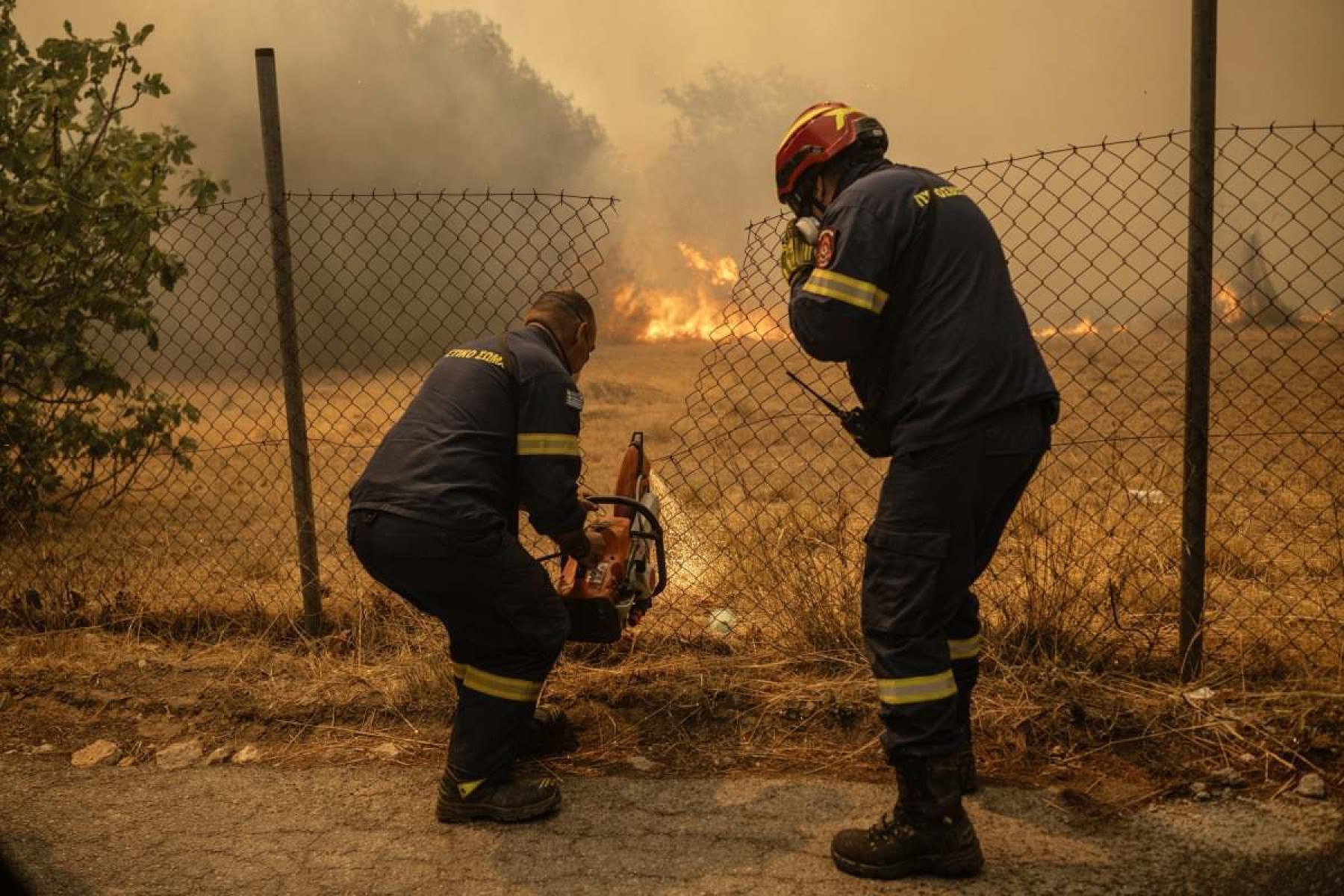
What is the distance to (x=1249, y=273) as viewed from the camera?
1783 cm

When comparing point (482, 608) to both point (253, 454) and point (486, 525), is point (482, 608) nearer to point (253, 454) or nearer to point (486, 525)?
point (486, 525)

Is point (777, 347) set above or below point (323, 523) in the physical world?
above

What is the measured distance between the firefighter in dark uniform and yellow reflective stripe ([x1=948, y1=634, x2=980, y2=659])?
0.35 m

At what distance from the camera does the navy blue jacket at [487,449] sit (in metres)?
3.53

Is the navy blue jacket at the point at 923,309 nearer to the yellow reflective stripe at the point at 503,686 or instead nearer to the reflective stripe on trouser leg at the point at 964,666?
the reflective stripe on trouser leg at the point at 964,666

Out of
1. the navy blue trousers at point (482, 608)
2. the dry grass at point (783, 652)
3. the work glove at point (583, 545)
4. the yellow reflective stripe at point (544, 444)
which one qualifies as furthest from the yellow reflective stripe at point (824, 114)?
the dry grass at point (783, 652)

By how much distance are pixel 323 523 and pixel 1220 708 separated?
6388 mm

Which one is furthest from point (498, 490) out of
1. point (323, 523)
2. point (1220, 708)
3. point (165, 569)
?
point (323, 523)

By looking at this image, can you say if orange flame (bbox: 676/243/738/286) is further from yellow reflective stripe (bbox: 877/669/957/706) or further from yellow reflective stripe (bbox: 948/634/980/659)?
yellow reflective stripe (bbox: 877/669/957/706)

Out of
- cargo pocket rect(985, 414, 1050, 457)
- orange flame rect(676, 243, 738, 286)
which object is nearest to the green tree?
cargo pocket rect(985, 414, 1050, 457)

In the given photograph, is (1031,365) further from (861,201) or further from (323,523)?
(323,523)

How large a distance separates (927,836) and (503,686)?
1372mm

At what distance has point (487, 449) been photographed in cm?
361

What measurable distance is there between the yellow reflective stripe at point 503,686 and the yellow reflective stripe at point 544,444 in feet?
2.39
